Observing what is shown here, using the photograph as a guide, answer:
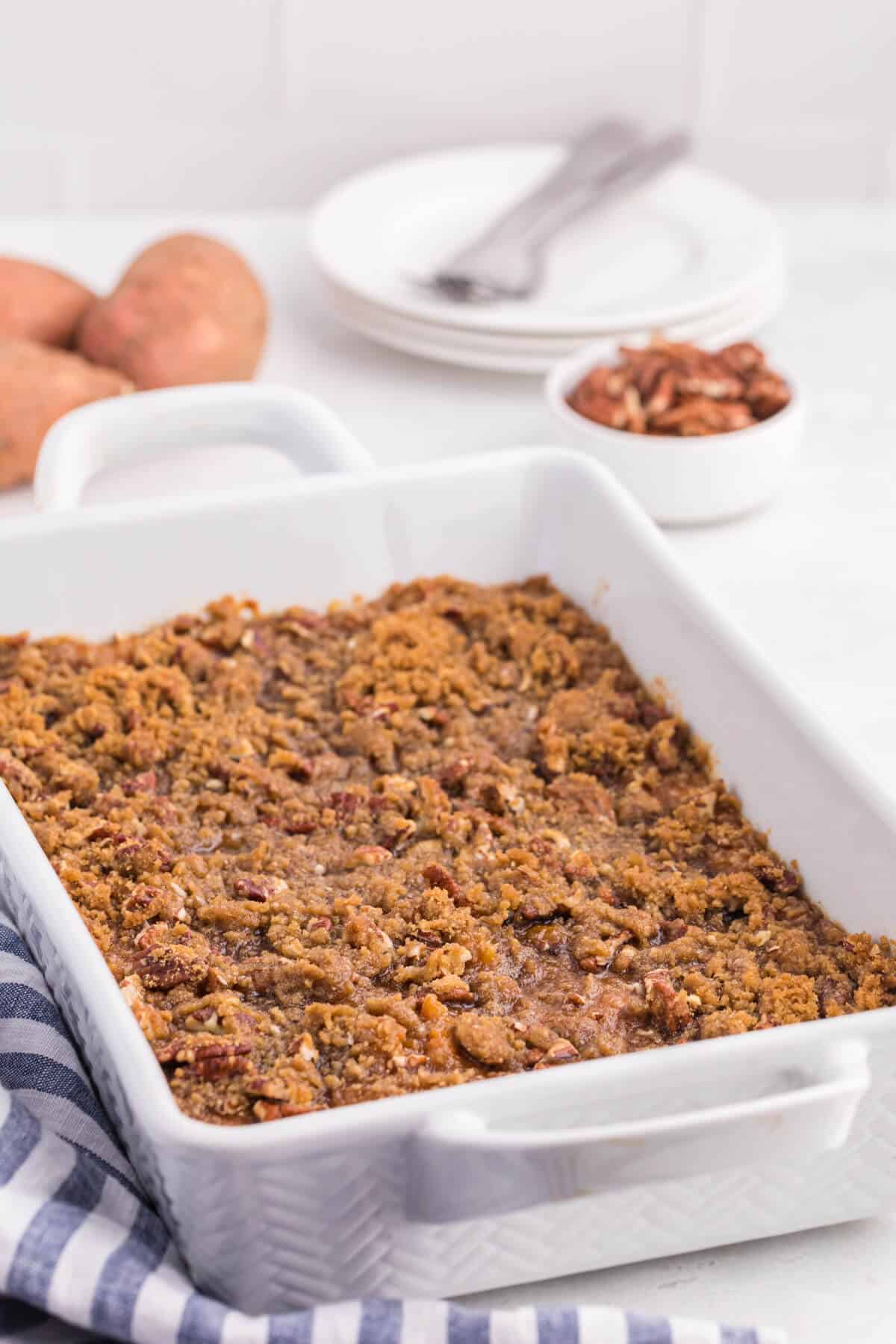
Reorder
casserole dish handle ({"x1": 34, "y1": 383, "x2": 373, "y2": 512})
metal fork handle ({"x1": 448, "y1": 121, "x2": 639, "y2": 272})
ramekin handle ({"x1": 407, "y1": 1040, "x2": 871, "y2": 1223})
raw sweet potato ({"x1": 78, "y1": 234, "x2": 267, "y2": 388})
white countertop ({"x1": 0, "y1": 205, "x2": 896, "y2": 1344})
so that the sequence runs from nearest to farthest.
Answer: ramekin handle ({"x1": 407, "y1": 1040, "x2": 871, "y2": 1223})
white countertop ({"x1": 0, "y1": 205, "x2": 896, "y2": 1344})
casserole dish handle ({"x1": 34, "y1": 383, "x2": 373, "y2": 512})
raw sweet potato ({"x1": 78, "y1": 234, "x2": 267, "y2": 388})
metal fork handle ({"x1": 448, "y1": 121, "x2": 639, "y2": 272})

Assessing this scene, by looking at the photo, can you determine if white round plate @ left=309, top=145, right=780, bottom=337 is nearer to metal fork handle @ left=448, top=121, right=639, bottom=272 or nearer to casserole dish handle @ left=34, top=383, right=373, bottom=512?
metal fork handle @ left=448, top=121, right=639, bottom=272

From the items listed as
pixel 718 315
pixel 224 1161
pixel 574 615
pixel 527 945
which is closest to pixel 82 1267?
pixel 224 1161

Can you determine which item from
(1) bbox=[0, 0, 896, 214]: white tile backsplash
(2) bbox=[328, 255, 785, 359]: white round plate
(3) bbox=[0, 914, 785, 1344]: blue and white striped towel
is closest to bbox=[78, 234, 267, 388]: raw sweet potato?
(2) bbox=[328, 255, 785, 359]: white round plate

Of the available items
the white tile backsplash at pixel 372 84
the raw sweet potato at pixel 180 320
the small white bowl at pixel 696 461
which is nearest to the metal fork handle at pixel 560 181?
the white tile backsplash at pixel 372 84

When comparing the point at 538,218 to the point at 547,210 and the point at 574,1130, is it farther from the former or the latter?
the point at 574,1130

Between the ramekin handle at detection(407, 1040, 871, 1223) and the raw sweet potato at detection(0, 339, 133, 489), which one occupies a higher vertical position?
the ramekin handle at detection(407, 1040, 871, 1223)

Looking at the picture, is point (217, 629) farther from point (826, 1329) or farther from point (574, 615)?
point (826, 1329)

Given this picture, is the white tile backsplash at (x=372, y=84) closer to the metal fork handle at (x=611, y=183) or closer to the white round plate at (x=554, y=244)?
the white round plate at (x=554, y=244)
